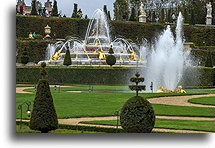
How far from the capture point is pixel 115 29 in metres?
43.2

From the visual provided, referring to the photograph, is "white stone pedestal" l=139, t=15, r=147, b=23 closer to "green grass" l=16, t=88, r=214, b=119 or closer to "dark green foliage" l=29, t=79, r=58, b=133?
"green grass" l=16, t=88, r=214, b=119

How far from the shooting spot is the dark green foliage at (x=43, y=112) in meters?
9.54

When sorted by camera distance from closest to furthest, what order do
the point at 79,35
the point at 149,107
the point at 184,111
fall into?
the point at 149,107 → the point at 184,111 → the point at 79,35

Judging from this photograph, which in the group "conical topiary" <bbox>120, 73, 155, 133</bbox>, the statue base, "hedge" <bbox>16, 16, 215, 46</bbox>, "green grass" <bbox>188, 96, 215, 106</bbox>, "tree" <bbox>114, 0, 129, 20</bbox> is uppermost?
"tree" <bbox>114, 0, 129, 20</bbox>

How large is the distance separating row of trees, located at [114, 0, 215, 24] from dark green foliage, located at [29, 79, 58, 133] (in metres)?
31.6

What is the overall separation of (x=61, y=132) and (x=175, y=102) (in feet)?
23.1

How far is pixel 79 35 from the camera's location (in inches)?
1665

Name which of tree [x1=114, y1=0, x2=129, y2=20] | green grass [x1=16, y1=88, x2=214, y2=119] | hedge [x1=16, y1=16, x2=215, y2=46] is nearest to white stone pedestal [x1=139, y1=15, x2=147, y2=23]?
tree [x1=114, y1=0, x2=129, y2=20]

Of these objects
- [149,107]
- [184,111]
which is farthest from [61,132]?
[184,111]

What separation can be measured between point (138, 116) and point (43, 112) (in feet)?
6.45

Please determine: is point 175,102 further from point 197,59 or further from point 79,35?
point 79,35

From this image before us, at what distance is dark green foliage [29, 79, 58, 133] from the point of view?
954 centimetres

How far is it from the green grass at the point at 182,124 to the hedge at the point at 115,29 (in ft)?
91.8

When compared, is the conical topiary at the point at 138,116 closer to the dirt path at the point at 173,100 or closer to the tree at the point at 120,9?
the dirt path at the point at 173,100
